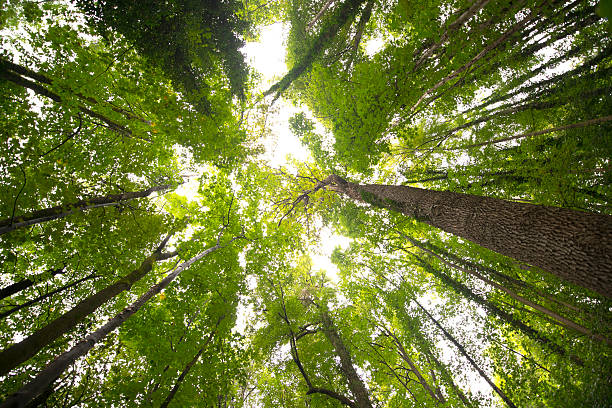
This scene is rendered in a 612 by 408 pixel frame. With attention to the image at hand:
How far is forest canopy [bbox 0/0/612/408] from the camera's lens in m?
4.51

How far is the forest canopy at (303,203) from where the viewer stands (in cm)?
451

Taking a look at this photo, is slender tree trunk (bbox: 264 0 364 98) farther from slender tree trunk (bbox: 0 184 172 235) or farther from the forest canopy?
slender tree trunk (bbox: 0 184 172 235)

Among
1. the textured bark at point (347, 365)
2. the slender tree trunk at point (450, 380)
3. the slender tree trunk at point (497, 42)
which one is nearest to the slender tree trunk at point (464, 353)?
the slender tree trunk at point (450, 380)

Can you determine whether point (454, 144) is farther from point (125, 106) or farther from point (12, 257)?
point (12, 257)

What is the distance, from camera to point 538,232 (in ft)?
8.96

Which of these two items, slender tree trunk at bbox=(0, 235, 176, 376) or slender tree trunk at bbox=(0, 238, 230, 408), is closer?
slender tree trunk at bbox=(0, 238, 230, 408)

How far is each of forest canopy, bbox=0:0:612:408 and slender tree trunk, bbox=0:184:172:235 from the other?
0.15ft

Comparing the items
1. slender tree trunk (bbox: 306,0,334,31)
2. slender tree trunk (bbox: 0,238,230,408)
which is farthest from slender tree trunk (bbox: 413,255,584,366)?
slender tree trunk (bbox: 306,0,334,31)

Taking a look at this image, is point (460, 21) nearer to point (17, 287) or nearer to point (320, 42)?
point (320, 42)

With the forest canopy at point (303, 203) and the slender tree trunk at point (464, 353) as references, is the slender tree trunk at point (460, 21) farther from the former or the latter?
the slender tree trunk at point (464, 353)

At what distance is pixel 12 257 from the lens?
15.6ft

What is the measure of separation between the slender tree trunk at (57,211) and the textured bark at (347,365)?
8492 mm

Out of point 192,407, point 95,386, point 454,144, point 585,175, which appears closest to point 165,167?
point 95,386

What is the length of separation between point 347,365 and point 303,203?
6.44 metres
